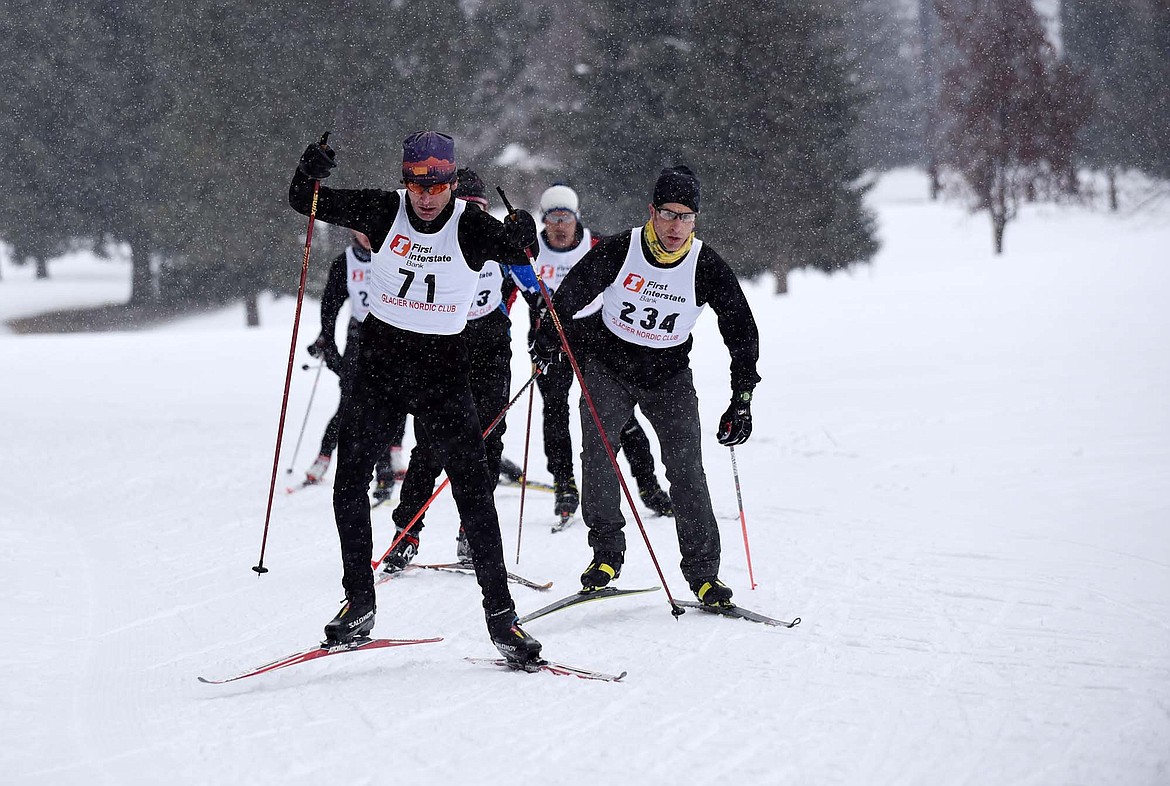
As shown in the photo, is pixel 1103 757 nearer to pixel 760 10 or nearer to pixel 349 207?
pixel 349 207

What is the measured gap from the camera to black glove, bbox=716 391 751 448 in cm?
492

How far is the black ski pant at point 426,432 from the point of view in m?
4.20

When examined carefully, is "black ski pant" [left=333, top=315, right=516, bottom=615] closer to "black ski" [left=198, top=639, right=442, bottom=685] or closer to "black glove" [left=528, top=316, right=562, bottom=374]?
"black ski" [left=198, top=639, right=442, bottom=685]

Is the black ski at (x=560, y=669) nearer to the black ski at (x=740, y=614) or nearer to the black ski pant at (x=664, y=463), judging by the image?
the black ski at (x=740, y=614)

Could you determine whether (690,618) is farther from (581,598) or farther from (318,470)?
(318,470)

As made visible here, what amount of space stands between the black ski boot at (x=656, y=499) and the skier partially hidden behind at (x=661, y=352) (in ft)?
6.96

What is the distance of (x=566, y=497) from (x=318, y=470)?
8.20 feet

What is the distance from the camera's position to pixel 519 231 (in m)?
4.07

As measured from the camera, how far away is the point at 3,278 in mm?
36719

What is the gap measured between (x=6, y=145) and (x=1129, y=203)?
31.2 metres

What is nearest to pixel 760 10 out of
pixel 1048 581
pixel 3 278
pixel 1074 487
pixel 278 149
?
pixel 278 149

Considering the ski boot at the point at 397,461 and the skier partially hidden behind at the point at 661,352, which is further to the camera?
the ski boot at the point at 397,461

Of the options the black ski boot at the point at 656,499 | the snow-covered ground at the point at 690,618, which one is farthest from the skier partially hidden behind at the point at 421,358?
the black ski boot at the point at 656,499

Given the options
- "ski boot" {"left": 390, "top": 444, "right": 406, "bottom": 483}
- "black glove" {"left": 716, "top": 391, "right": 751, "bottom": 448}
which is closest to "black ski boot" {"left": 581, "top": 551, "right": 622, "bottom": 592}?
"black glove" {"left": 716, "top": 391, "right": 751, "bottom": 448}
